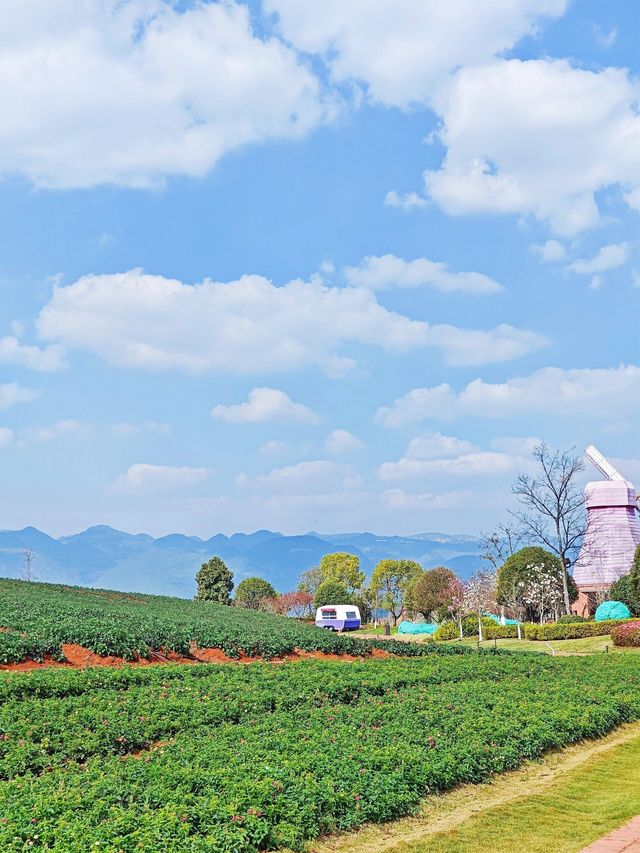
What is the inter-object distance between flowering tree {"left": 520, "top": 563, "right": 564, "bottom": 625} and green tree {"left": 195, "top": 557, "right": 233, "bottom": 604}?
26332mm

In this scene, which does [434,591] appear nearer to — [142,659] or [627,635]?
[627,635]

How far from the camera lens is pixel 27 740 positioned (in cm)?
989

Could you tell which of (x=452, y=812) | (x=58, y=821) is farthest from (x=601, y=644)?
(x=58, y=821)

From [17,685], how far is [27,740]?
2.95 meters

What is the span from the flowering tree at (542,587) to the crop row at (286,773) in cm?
3274

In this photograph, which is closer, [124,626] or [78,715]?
[78,715]

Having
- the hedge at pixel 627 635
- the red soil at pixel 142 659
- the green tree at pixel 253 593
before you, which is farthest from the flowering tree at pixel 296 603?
the red soil at pixel 142 659

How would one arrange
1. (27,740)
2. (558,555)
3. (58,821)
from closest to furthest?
(58,821) → (27,740) → (558,555)

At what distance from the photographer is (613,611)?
40.0m

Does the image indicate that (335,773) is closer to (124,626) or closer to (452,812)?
(452,812)

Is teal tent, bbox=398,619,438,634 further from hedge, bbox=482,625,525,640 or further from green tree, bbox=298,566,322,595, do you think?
green tree, bbox=298,566,322,595

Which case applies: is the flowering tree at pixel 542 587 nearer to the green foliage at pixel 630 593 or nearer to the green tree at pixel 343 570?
the green foliage at pixel 630 593

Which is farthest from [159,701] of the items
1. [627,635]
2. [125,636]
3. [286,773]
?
[627,635]

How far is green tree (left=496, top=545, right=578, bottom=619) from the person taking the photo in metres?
46.3
